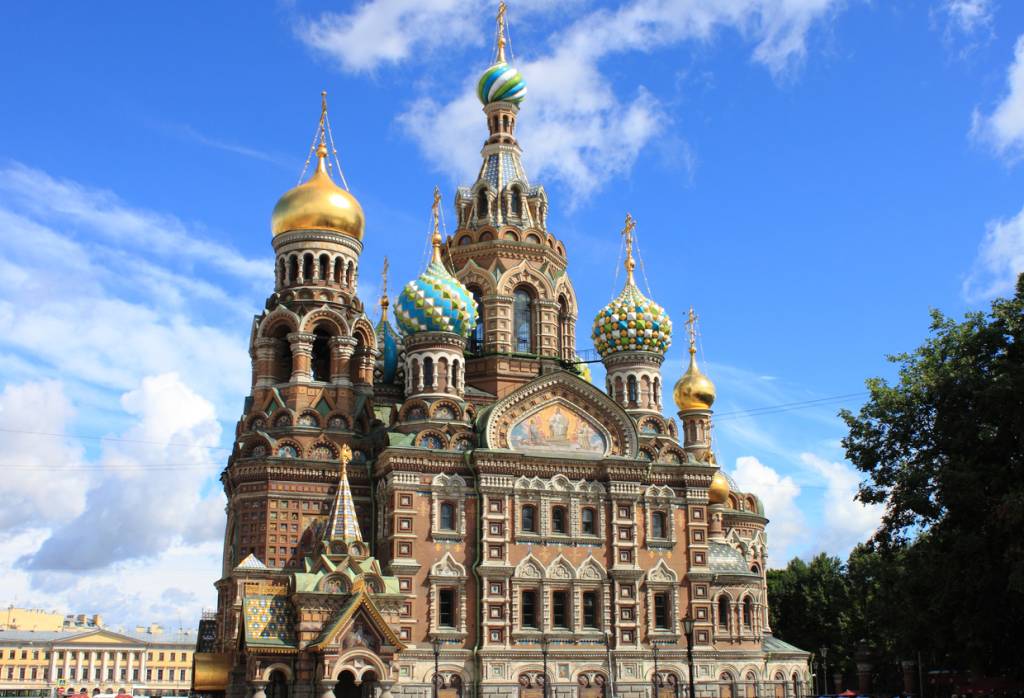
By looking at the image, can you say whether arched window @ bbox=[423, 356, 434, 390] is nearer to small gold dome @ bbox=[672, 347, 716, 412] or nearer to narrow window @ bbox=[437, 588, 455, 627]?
narrow window @ bbox=[437, 588, 455, 627]

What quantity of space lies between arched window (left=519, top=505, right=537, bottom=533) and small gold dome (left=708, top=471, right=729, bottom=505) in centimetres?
1006

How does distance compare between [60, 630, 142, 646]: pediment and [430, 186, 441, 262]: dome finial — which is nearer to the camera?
[430, 186, 441, 262]: dome finial

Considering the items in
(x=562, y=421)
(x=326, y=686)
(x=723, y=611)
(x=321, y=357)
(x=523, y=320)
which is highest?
(x=523, y=320)

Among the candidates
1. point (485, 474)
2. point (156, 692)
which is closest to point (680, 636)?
point (485, 474)

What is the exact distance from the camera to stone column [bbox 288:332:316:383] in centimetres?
3909

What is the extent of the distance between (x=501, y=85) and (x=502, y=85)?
0.13ft

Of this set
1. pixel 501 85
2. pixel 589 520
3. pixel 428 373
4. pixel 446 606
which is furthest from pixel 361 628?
pixel 501 85

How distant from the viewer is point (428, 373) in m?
38.6

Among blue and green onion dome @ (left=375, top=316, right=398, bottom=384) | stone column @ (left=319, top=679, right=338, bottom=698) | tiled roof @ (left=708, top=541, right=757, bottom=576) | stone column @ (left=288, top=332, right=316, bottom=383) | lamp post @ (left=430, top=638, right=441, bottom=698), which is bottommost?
stone column @ (left=319, top=679, right=338, bottom=698)

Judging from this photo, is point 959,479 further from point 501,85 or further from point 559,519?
point 501,85

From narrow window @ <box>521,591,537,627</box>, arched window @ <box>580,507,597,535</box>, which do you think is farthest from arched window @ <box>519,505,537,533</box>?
narrow window @ <box>521,591,537,627</box>

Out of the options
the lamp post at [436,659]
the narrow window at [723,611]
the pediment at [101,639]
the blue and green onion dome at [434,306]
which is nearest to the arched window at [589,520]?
the narrow window at [723,611]

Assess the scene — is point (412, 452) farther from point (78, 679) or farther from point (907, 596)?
point (78, 679)

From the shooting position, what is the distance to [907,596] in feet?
97.3
